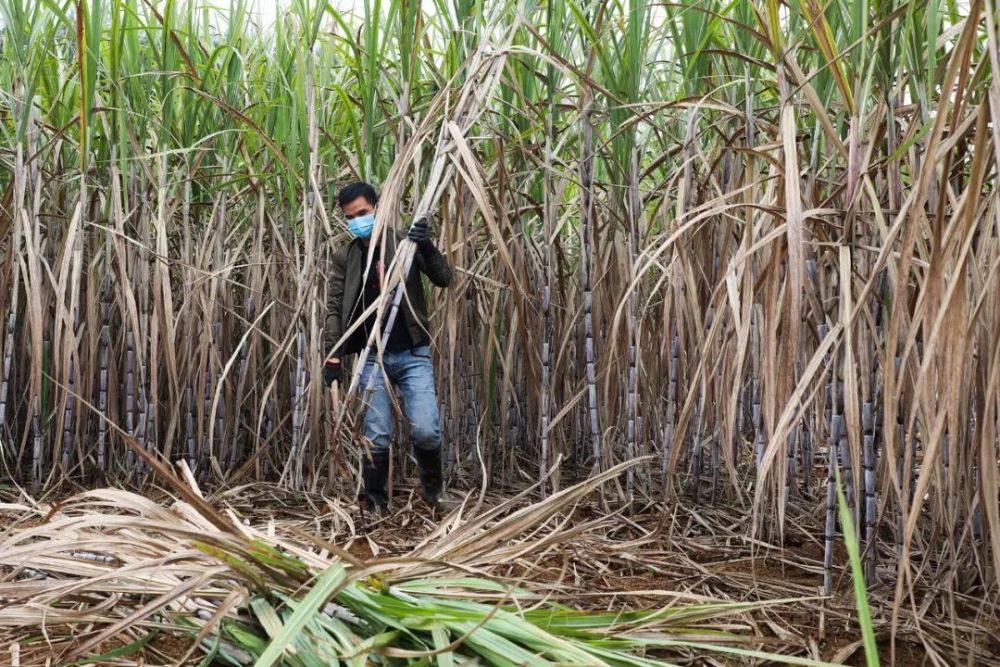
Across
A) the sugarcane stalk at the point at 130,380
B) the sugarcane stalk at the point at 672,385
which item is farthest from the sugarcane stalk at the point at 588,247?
the sugarcane stalk at the point at 130,380

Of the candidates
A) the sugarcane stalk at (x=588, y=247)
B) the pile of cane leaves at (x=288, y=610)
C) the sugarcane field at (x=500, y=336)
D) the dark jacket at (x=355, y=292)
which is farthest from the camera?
the dark jacket at (x=355, y=292)

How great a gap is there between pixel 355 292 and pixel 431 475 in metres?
0.67

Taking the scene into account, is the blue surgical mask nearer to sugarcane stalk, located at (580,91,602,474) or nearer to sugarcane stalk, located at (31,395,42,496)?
sugarcane stalk, located at (580,91,602,474)

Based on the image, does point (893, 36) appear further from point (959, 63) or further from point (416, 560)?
point (416, 560)

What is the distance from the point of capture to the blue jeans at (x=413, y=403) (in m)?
3.18

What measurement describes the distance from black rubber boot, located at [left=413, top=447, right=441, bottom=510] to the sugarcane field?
2 cm

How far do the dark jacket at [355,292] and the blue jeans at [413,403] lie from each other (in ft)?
0.30

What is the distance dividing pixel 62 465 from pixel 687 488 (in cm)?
210

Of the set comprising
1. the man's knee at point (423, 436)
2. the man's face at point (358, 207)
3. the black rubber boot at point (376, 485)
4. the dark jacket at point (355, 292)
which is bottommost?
the black rubber boot at point (376, 485)

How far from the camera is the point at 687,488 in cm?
315

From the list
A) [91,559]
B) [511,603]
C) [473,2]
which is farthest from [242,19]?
[511,603]

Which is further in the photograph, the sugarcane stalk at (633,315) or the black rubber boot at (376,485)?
the black rubber boot at (376,485)

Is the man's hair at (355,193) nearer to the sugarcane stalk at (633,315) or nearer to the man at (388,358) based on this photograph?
the man at (388,358)

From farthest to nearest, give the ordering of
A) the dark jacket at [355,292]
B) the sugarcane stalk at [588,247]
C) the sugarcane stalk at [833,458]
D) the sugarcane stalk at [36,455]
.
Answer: the sugarcane stalk at [36,455] → the dark jacket at [355,292] → the sugarcane stalk at [588,247] → the sugarcane stalk at [833,458]
